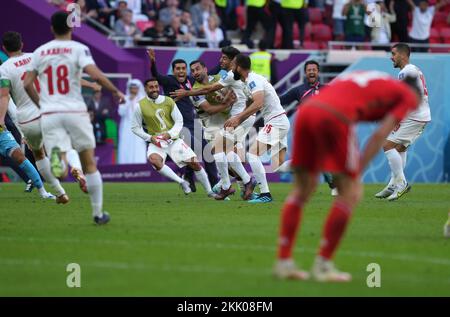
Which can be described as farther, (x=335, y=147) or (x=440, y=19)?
(x=440, y=19)

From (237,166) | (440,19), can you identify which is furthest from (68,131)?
(440,19)

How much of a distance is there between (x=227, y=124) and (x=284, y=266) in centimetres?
824

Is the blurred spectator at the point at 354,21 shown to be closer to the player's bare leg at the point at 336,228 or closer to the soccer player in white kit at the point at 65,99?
the soccer player in white kit at the point at 65,99

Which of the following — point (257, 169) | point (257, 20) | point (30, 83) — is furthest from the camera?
point (257, 20)

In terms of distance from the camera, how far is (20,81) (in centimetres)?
1552

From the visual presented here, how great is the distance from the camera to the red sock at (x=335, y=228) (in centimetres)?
815

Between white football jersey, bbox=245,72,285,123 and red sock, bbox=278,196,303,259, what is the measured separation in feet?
25.8

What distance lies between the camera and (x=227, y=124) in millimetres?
16328

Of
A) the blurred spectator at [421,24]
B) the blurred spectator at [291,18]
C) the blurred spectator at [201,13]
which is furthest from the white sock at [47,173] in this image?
the blurred spectator at [421,24]

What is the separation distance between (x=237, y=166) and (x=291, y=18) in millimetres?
11365

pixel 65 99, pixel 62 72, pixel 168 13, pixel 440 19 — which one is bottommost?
pixel 440 19

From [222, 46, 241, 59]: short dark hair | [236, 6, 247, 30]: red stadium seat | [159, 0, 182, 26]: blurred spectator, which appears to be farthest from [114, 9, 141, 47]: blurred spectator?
[222, 46, 241, 59]: short dark hair

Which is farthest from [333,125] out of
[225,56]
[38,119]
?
[225,56]

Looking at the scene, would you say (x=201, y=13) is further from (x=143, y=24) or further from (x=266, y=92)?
(x=266, y=92)
